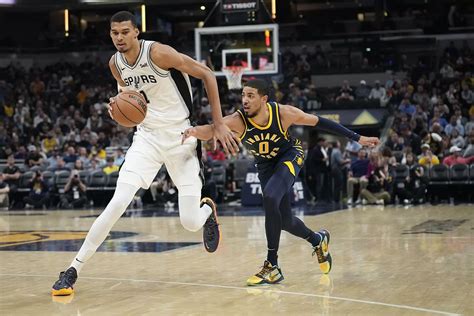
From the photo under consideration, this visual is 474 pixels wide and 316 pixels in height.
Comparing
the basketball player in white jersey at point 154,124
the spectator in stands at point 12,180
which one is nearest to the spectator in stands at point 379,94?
the spectator in stands at point 12,180

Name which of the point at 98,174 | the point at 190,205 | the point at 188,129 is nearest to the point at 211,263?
the point at 190,205

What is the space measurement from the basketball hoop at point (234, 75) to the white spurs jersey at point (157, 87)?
1487cm

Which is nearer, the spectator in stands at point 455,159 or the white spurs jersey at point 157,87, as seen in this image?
the white spurs jersey at point 157,87

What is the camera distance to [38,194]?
2111 centimetres

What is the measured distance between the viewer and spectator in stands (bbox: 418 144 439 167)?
19078 millimetres

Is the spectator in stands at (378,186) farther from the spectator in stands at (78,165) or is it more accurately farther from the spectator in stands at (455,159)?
the spectator in stands at (78,165)

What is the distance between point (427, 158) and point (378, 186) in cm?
147

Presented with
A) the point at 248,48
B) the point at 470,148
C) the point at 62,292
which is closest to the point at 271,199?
the point at 62,292

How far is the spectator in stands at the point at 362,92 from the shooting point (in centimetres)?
2691

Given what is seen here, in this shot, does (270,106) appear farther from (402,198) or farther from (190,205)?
(402,198)

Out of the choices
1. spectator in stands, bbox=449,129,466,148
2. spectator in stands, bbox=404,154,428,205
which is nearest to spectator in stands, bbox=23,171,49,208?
spectator in stands, bbox=404,154,428,205

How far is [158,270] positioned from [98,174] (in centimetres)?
1348

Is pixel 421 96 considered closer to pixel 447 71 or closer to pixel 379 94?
pixel 379 94

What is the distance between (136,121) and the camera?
644 cm
